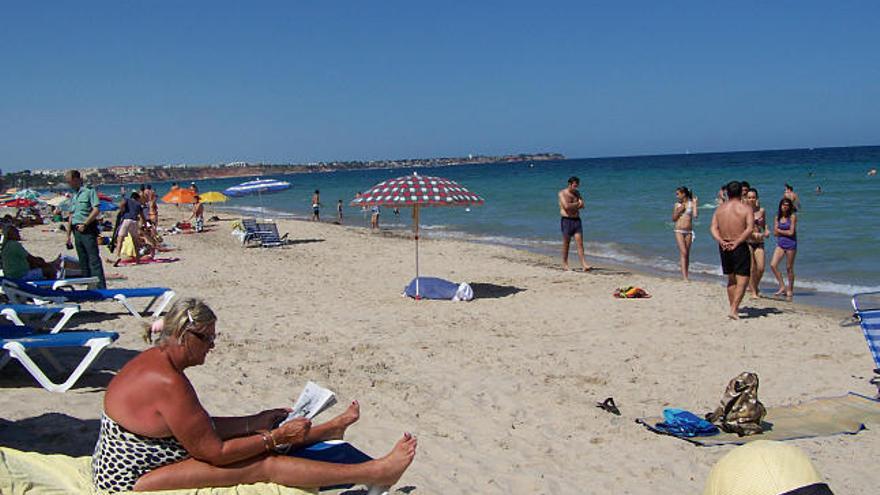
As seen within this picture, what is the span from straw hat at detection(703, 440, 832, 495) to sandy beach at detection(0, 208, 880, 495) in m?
2.49

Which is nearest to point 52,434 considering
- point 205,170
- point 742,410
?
point 742,410

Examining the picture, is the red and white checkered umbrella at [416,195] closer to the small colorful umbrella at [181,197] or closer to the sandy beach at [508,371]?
the sandy beach at [508,371]

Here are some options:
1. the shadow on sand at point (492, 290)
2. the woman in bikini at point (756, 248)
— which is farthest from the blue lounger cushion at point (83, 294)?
the woman in bikini at point (756, 248)

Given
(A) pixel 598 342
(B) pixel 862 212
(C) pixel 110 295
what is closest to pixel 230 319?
(C) pixel 110 295

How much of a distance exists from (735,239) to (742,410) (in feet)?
11.4

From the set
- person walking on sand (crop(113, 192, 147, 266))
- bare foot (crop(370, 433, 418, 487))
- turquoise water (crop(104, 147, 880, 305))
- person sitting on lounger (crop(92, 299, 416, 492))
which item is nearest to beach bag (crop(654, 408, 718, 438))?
bare foot (crop(370, 433, 418, 487))

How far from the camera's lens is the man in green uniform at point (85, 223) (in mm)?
8219

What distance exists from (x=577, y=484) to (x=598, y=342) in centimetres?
325

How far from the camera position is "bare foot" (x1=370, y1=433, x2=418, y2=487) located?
10.3 ft

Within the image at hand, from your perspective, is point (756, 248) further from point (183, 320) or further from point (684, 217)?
point (183, 320)

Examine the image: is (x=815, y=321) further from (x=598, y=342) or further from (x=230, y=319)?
(x=230, y=319)

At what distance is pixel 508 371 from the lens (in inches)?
247

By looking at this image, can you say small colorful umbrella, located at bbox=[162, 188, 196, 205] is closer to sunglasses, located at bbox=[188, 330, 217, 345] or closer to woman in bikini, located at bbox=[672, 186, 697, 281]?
woman in bikini, located at bbox=[672, 186, 697, 281]

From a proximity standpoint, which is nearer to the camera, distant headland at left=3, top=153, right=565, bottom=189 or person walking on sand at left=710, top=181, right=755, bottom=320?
person walking on sand at left=710, top=181, right=755, bottom=320
